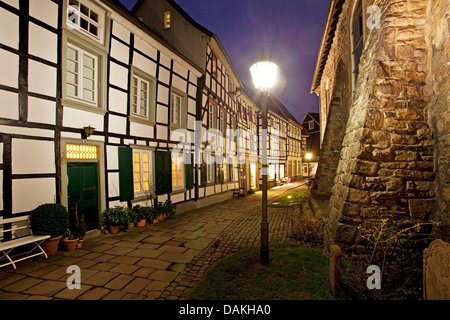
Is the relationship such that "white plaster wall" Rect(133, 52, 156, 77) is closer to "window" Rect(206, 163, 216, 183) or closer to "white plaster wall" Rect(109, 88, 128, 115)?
"white plaster wall" Rect(109, 88, 128, 115)

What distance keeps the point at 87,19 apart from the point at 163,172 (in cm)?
510

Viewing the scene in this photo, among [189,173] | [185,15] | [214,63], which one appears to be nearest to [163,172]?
[189,173]

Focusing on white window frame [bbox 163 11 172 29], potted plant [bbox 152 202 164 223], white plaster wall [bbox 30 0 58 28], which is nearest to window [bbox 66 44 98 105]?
white plaster wall [bbox 30 0 58 28]

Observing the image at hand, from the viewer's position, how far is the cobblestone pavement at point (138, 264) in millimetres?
3541

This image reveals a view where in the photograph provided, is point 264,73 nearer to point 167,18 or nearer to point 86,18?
point 86,18

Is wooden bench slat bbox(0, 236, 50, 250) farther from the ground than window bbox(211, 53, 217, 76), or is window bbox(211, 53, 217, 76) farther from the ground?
window bbox(211, 53, 217, 76)

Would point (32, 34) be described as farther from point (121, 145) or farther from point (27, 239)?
point (27, 239)

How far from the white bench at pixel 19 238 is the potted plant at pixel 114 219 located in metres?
1.69

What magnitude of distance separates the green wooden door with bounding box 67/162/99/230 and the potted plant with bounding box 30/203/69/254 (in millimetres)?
627

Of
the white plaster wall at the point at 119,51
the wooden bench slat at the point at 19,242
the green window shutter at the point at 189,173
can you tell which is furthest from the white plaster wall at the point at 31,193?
the green window shutter at the point at 189,173

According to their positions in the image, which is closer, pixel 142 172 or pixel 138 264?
pixel 138 264

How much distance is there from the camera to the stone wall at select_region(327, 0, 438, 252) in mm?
3834

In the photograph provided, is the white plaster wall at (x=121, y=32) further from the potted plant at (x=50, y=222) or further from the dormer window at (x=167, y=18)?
the potted plant at (x=50, y=222)

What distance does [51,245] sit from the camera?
16.2 ft
